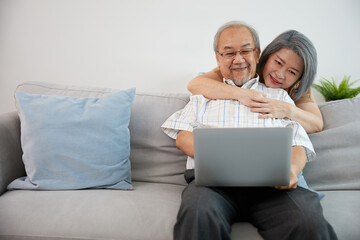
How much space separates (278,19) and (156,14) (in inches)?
39.4

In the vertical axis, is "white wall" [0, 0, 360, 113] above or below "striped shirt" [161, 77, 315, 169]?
above

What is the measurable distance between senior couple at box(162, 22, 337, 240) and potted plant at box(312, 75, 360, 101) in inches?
41.8

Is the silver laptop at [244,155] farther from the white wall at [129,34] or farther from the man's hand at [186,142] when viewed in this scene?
the white wall at [129,34]

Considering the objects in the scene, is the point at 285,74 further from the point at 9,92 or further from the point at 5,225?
the point at 9,92

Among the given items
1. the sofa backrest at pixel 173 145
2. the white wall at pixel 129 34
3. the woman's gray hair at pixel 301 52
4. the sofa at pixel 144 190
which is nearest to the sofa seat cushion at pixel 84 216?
the sofa at pixel 144 190

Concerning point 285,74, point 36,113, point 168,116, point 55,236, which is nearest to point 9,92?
point 36,113

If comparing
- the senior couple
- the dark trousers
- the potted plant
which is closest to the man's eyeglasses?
the senior couple

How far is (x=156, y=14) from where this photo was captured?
241 cm

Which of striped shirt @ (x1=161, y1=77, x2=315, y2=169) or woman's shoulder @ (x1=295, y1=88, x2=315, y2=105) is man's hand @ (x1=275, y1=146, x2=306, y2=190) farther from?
woman's shoulder @ (x1=295, y1=88, x2=315, y2=105)

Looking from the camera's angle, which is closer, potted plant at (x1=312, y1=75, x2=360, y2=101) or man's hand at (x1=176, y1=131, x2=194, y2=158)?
man's hand at (x1=176, y1=131, x2=194, y2=158)

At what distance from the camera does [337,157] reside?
1.50 m

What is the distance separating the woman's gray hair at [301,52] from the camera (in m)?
1.44

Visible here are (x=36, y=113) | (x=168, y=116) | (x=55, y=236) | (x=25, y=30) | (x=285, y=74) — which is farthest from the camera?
(x=25, y=30)

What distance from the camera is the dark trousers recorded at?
3.14 feet
